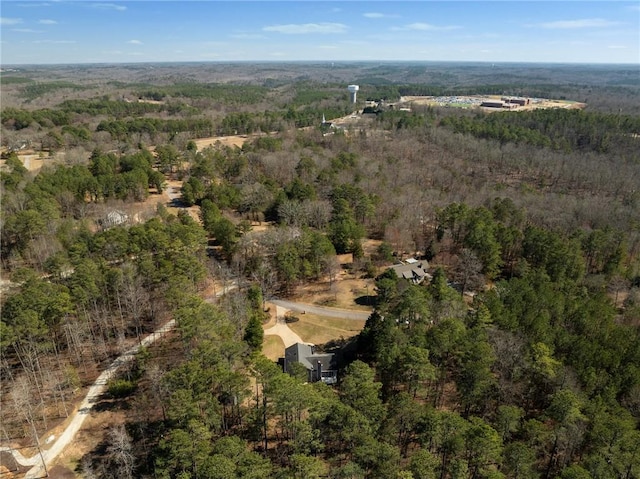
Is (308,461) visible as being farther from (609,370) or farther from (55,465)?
(609,370)

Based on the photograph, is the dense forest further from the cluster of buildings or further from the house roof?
the cluster of buildings

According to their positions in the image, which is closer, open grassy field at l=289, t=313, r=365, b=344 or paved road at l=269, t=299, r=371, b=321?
open grassy field at l=289, t=313, r=365, b=344

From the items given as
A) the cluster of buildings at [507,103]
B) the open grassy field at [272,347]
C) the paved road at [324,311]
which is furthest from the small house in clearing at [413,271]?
the cluster of buildings at [507,103]

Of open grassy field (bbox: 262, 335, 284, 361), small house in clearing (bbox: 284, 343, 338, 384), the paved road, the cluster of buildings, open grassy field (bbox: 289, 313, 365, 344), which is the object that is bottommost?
open grassy field (bbox: 262, 335, 284, 361)

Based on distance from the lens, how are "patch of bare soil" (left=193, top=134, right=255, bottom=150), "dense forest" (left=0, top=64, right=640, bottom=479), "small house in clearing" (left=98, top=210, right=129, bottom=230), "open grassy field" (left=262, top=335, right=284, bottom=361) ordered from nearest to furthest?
"dense forest" (left=0, top=64, right=640, bottom=479), "open grassy field" (left=262, top=335, right=284, bottom=361), "small house in clearing" (left=98, top=210, right=129, bottom=230), "patch of bare soil" (left=193, top=134, right=255, bottom=150)

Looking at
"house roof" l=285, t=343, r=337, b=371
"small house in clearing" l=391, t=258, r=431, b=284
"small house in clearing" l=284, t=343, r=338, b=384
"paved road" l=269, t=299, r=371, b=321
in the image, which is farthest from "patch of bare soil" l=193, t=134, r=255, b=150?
"small house in clearing" l=284, t=343, r=338, b=384

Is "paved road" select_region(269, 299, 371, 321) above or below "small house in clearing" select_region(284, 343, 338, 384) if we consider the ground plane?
below

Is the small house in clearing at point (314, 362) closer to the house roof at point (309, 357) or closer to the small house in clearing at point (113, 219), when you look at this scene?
the house roof at point (309, 357)

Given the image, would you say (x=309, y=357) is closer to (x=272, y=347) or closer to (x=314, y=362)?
(x=314, y=362)
